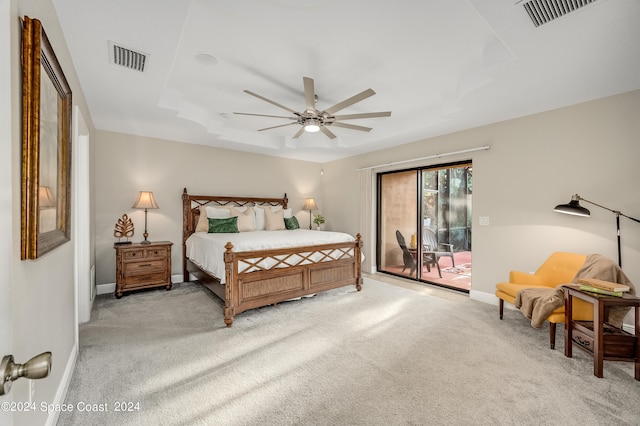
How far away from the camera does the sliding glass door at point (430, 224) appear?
15.3 ft

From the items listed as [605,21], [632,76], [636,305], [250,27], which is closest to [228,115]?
[250,27]

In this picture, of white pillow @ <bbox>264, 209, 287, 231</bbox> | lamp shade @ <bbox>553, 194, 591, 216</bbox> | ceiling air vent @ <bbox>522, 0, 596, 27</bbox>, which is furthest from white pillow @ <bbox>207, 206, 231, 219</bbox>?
lamp shade @ <bbox>553, 194, 591, 216</bbox>

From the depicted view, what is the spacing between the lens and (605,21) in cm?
196

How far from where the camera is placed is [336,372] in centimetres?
227

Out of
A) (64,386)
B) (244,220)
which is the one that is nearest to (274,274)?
(244,220)

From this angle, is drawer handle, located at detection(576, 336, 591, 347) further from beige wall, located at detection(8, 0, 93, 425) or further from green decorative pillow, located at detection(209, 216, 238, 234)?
green decorative pillow, located at detection(209, 216, 238, 234)

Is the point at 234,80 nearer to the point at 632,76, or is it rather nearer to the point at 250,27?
the point at 250,27

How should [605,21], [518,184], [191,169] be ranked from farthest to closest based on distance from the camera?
1. [191,169]
2. [518,184]
3. [605,21]

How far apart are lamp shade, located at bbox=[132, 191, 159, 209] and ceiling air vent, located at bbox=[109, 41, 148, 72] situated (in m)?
2.29

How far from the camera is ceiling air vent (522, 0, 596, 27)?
5.93 feet

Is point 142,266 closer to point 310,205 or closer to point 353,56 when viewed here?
point 310,205

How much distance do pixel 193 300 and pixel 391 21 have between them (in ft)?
13.5

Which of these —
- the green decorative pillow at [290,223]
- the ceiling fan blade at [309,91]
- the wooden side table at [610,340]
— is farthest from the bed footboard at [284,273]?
the wooden side table at [610,340]

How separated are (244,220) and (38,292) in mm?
3684
